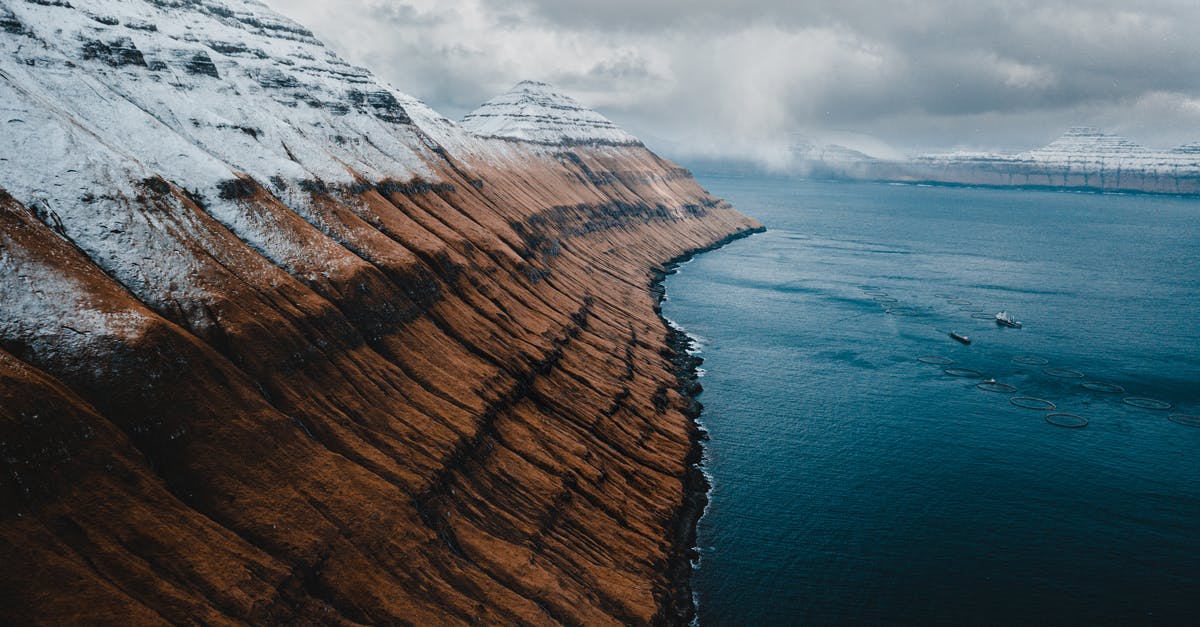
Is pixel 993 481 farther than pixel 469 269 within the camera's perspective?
No

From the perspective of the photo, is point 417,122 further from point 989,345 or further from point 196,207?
point 989,345

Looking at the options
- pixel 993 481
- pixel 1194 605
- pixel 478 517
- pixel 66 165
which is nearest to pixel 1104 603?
pixel 1194 605

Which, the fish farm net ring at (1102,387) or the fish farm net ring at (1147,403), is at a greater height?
the fish farm net ring at (1102,387)

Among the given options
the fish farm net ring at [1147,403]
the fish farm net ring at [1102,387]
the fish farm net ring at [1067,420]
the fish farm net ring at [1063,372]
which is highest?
the fish farm net ring at [1063,372]

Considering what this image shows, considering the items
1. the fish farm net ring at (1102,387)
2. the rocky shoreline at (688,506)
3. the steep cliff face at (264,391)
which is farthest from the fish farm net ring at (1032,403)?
the steep cliff face at (264,391)

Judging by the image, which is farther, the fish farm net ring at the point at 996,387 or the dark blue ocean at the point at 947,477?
the fish farm net ring at the point at 996,387

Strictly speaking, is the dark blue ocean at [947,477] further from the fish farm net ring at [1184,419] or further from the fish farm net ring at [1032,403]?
the fish farm net ring at [1032,403]
